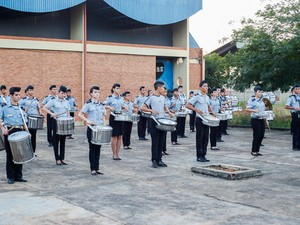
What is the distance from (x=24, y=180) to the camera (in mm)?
8922

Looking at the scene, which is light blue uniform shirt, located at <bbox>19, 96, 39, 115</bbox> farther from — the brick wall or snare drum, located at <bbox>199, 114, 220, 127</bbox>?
the brick wall

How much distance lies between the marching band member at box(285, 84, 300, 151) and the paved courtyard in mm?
1688

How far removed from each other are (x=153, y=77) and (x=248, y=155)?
51.6 feet

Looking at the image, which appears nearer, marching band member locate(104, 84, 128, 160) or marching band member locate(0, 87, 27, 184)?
marching band member locate(0, 87, 27, 184)

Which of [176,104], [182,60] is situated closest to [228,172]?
[176,104]

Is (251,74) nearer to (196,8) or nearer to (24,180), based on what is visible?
(196,8)

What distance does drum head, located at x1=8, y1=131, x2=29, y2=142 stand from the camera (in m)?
8.30

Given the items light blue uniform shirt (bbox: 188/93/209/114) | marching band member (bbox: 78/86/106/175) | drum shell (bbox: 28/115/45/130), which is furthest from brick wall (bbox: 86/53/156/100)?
marching band member (bbox: 78/86/106/175)

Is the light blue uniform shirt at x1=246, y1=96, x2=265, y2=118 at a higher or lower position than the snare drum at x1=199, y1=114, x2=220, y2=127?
higher

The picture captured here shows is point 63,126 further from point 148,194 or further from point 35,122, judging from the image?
point 148,194

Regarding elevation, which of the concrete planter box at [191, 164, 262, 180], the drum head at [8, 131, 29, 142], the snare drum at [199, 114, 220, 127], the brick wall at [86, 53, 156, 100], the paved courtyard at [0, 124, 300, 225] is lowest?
the paved courtyard at [0, 124, 300, 225]

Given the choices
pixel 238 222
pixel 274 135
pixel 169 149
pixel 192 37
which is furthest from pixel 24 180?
pixel 192 37

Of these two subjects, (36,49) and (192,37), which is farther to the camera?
(192,37)

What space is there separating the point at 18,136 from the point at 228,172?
12.9 ft
